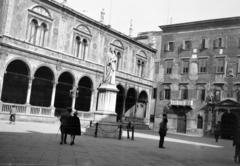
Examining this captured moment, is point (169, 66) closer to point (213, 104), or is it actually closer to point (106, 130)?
point (213, 104)

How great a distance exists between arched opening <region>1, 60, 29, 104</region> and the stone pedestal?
37.2 feet

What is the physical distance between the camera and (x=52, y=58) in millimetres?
27391

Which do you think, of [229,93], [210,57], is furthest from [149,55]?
[229,93]

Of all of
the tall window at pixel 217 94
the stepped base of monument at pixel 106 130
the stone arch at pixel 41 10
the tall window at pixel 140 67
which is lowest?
the stepped base of monument at pixel 106 130

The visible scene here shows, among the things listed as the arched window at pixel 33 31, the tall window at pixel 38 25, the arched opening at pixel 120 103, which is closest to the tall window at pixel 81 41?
the tall window at pixel 38 25

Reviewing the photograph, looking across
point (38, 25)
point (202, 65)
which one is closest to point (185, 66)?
point (202, 65)

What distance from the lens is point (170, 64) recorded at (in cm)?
4000

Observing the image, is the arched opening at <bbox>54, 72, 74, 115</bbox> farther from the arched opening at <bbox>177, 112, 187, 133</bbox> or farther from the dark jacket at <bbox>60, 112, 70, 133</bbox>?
the dark jacket at <bbox>60, 112, 70, 133</bbox>

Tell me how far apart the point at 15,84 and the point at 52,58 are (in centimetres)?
397

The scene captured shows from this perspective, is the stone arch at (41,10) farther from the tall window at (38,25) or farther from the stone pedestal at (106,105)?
the stone pedestal at (106,105)

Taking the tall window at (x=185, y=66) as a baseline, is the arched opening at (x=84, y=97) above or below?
Result: below

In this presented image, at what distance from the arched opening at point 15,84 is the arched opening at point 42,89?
3.04 ft

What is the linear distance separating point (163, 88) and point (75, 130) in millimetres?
29763

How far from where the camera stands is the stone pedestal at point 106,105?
1655 cm
